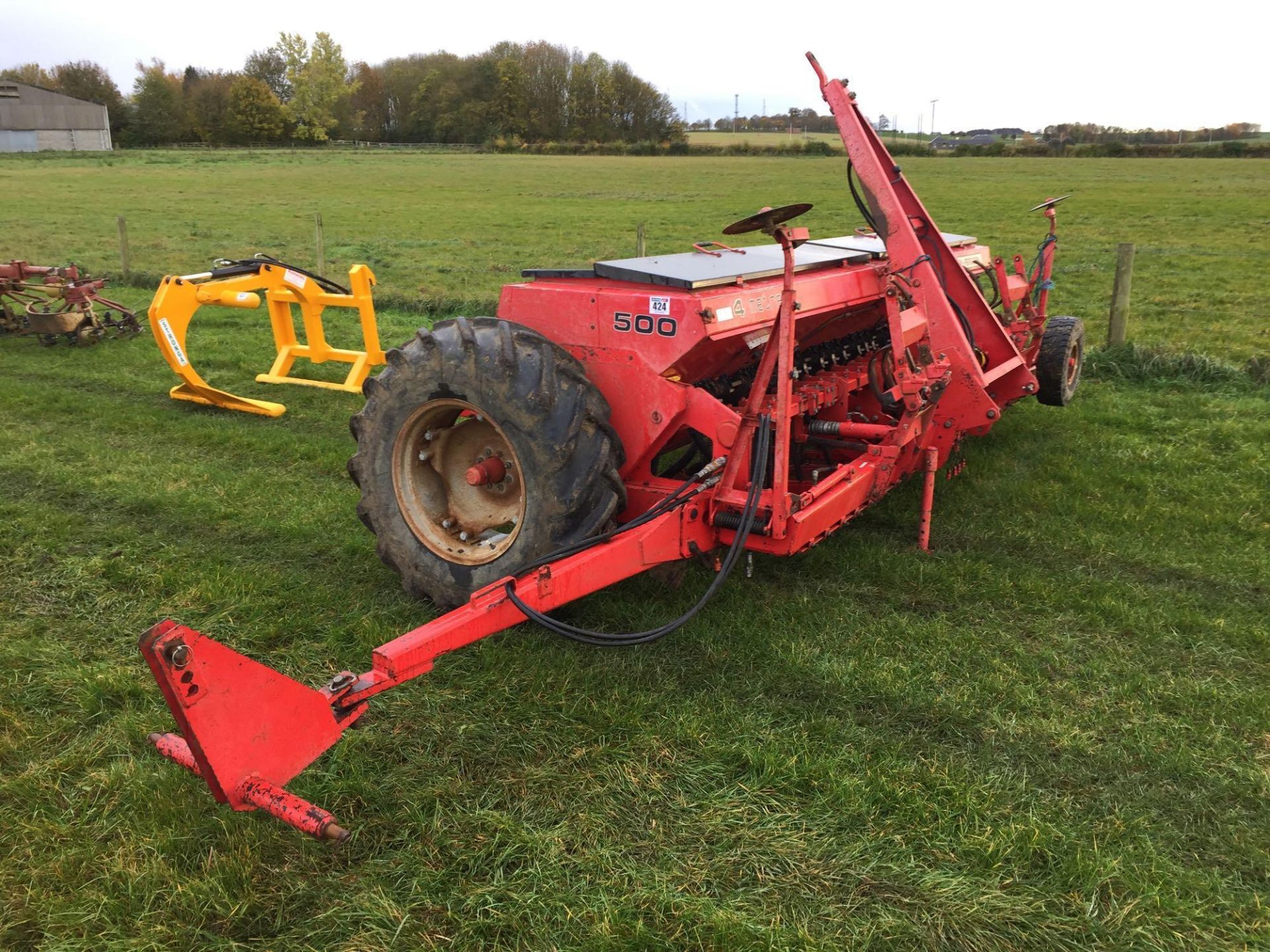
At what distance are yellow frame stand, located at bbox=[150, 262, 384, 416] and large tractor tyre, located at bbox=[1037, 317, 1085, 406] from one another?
210 inches

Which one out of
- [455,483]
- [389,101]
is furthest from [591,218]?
[389,101]

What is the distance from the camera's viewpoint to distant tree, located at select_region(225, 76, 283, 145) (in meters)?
73.9

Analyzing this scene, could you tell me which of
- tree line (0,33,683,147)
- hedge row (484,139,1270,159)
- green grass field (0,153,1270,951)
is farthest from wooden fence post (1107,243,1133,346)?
tree line (0,33,683,147)

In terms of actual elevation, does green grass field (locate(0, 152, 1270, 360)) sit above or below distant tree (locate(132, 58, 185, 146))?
below

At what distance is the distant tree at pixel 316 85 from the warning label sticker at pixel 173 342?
7746cm

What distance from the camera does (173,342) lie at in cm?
734

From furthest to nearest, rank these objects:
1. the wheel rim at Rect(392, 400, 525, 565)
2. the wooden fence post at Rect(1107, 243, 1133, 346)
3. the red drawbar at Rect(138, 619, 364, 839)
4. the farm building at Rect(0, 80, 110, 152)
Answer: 1. the farm building at Rect(0, 80, 110, 152)
2. the wooden fence post at Rect(1107, 243, 1133, 346)
3. the wheel rim at Rect(392, 400, 525, 565)
4. the red drawbar at Rect(138, 619, 364, 839)

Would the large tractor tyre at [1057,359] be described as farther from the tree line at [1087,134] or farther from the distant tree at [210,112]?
the distant tree at [210,112]

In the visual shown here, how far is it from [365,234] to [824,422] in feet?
64.5

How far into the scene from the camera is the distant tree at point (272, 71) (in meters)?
86.6

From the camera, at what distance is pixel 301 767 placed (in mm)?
2705

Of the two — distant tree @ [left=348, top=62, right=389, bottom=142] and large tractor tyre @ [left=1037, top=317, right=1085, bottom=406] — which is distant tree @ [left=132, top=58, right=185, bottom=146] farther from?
large tractor tyre @ [left=1037, top=317, right=1085, bottom=406]

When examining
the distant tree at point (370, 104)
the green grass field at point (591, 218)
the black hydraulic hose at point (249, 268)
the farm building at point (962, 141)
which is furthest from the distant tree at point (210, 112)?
the black hydraulic hose at point (249, 268)

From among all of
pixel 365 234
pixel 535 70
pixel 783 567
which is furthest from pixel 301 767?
pixel 535 70
